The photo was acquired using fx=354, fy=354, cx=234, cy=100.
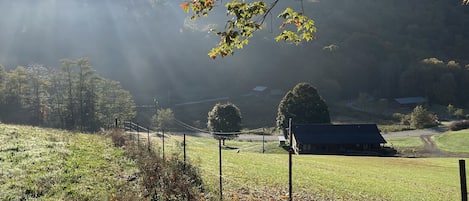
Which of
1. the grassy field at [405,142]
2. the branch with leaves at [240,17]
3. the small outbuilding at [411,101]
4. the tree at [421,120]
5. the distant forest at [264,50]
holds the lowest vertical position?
the grassy field at [405,142]

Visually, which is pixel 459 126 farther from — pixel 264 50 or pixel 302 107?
pixel 264 50

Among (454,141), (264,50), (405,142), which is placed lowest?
(405,142)

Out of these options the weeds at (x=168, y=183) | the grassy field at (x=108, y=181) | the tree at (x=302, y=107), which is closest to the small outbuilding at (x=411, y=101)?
the tree at (x=302, y=107)

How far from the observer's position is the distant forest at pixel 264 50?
131m

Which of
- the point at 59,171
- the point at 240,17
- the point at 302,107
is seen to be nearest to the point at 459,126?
the point at 302,107

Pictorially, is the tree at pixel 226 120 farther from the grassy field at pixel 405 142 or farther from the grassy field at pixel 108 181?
the grassy field at pixel 108 181

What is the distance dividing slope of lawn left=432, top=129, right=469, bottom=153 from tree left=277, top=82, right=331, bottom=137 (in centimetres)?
1745

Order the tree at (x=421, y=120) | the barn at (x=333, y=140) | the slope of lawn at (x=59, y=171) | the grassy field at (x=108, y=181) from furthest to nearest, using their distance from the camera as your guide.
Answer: the tree at (x=421, y=120), the barn at (x=333, y=140), the grassy field at (x=108, y=181), the slope of lawn at (x=59, y=171)

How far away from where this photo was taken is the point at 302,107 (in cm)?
5541

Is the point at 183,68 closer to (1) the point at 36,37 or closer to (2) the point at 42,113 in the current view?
(1) the point at 36,37

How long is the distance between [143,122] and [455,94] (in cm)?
9836

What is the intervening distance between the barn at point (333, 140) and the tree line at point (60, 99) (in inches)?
1092

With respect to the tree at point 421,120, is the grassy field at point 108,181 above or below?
below

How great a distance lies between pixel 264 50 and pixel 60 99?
10772 cm
